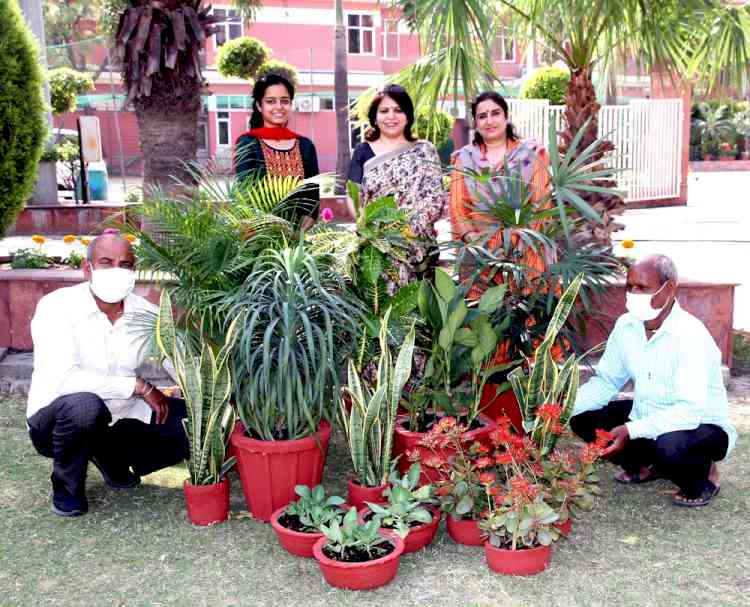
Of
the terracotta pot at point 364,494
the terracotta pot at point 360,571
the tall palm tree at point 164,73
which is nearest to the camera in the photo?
the terracotta pot at point 360,571

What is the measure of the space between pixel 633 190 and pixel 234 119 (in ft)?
49.4

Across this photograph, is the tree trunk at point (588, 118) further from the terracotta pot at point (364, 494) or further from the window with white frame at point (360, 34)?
the window with white frame at point (360, 34)

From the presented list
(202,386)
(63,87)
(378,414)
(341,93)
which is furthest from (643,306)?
(341,93)

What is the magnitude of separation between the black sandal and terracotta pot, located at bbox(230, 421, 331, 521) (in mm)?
1477

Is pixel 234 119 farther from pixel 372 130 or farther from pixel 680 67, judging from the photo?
pixel 372 130

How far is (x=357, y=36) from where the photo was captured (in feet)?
96.8

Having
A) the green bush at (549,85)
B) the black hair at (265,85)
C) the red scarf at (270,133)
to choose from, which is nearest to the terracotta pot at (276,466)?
the red scarf at (270,133)

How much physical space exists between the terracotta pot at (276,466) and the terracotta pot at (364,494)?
20 cm

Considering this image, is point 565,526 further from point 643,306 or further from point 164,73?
point 164,73

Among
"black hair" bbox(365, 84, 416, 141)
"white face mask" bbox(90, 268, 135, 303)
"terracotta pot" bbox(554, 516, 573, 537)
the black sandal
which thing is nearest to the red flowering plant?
"terracotta pot" bbox(554, 516, 573, 537)

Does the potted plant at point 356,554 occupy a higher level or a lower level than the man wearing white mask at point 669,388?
lower

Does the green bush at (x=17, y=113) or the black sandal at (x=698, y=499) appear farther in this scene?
the green bush at (x=17, y=113)

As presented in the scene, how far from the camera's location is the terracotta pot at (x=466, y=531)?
318 centimetres

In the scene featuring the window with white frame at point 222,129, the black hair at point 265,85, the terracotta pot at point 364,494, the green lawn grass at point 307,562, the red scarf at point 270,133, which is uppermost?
the window with white frame at point 222,129
